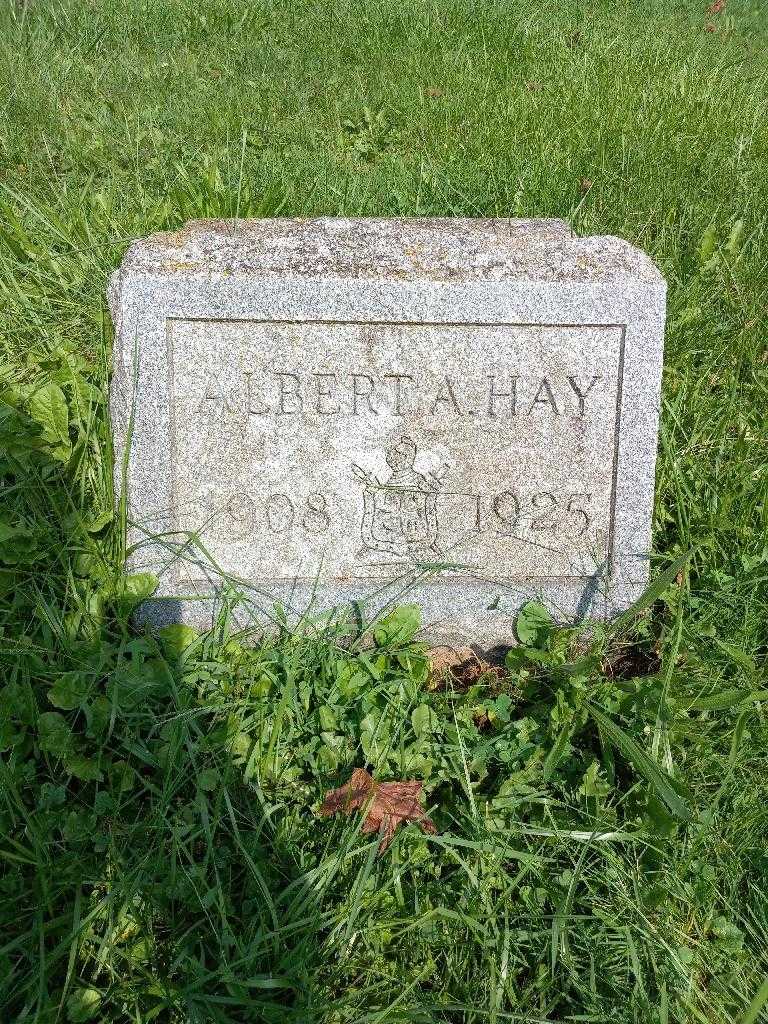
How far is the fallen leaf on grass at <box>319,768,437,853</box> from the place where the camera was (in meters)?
1.69

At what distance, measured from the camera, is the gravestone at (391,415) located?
1935 mm

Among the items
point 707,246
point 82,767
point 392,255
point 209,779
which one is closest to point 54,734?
point 82,767

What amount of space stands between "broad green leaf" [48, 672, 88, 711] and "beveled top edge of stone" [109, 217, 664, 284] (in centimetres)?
92

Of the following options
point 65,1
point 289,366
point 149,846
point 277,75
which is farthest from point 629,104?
point 149,846

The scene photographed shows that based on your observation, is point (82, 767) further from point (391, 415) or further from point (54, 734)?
point (391, 415)

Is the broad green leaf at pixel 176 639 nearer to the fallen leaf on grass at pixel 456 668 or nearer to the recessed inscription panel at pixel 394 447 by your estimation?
the recessed inscription panel at pixel 394 447

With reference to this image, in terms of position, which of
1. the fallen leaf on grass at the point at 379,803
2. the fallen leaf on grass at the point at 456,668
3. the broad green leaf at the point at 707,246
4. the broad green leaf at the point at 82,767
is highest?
the broad green leaf at the point at 707,246

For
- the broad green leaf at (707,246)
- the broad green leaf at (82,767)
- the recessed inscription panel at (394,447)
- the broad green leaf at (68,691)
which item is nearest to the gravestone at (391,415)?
the recessed inscription panel at (394,447)

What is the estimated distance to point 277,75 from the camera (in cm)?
411

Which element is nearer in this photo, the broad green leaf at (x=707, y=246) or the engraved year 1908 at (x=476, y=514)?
the engraved year 1908 at (x=476, y=514)

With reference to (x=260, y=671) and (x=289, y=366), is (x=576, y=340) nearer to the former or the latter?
(x=289, y=366)

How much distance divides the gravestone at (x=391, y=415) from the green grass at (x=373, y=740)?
0.16 metres

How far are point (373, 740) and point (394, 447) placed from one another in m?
0.69

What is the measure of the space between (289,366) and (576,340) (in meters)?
0.68
